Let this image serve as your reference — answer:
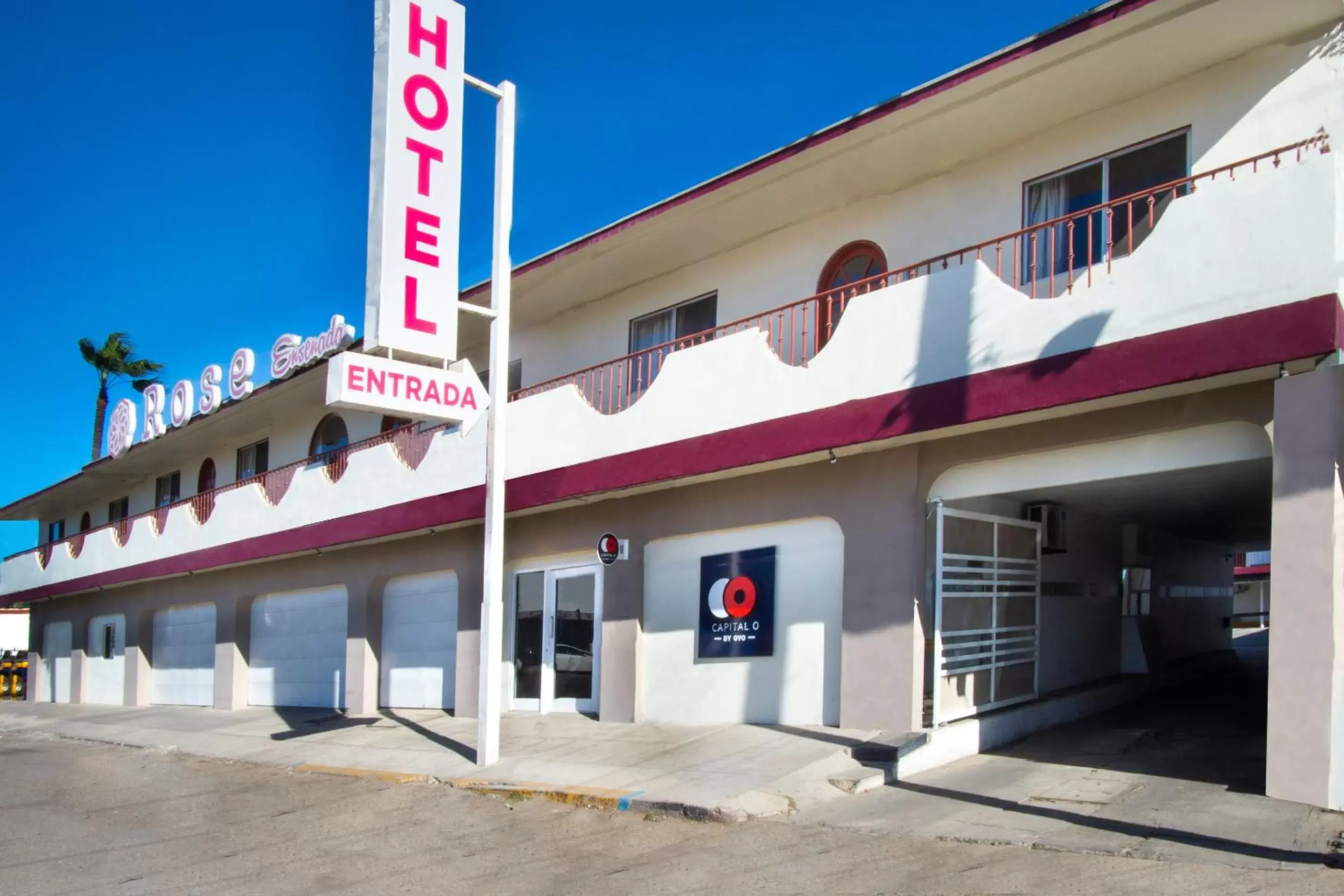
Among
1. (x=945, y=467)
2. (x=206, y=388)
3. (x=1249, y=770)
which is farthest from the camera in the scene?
(x=206, y=388)

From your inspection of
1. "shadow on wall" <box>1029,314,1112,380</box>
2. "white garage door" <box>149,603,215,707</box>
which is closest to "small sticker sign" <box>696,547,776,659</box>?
"shadow on wall" <box>1029,314,1112,380</box>

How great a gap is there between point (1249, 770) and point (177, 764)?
13258 millimetres

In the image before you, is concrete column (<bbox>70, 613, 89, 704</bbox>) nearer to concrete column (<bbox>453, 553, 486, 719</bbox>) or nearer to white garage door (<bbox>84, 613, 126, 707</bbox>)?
white garage door (<bbox>84, 613, 126, 707</bbox>)

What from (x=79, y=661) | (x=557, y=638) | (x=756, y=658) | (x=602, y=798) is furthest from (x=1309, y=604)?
(x=79, y=661)

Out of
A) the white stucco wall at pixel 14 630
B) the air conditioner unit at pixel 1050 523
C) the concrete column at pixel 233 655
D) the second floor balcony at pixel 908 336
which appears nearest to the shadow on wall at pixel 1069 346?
the second floor balcony at pixel 908 336

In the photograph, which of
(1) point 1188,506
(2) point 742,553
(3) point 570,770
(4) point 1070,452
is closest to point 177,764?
(3) point 570,770

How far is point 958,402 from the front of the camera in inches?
403

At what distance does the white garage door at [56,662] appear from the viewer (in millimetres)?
32031

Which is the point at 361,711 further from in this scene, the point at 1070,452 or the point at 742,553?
the point at 1070,452

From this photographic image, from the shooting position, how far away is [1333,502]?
7.81 m

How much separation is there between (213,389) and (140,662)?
25.4ft

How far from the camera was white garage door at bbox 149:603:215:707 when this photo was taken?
81.9 ft

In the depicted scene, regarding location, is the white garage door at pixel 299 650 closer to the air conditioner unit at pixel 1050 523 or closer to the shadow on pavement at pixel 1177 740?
the air conditioner unit at pixel 1050 523

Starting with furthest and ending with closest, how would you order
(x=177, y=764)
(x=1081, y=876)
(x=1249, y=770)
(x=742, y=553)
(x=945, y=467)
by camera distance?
(x=177, y=764) → (x=742, y=553) → (x=945, y=467) → (x=1249, y=770) → (x=1081, y=876)
